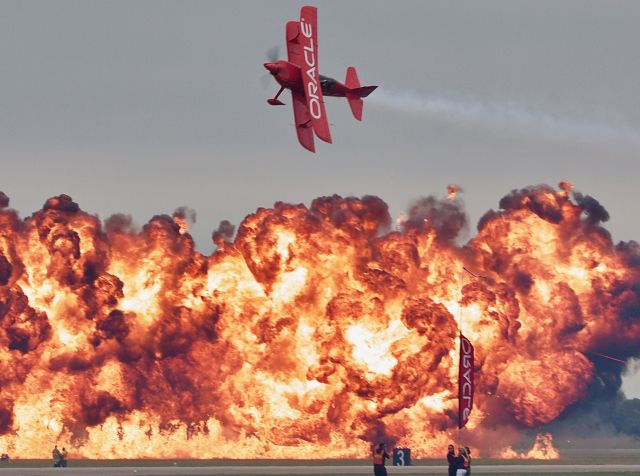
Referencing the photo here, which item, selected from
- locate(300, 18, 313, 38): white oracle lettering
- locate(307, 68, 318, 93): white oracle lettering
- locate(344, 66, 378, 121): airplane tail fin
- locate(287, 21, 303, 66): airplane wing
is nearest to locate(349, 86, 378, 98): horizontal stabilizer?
locate(344, 66, 378, 121): airplane tail fin

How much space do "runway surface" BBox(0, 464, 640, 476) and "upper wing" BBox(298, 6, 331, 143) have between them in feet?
83.8

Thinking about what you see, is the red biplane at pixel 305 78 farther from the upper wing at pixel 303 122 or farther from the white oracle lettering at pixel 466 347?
the white oracle lettering at pixel 466 347

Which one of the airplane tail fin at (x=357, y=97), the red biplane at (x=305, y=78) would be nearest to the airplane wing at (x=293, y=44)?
the red biplane at (x=305, y=78)

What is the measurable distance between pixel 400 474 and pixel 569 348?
49.3 meters

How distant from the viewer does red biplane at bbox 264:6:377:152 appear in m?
132

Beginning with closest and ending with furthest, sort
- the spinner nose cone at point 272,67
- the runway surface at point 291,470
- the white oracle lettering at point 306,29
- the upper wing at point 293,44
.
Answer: the spinner nose cone at point 272,67 < the upper wing at point 293,44 < the white oracle lettering at point 306,29 < the runway surface at point 291,470

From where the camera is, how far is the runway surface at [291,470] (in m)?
138

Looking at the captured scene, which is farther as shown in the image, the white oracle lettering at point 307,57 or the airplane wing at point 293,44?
the airplane wing at point 293,44

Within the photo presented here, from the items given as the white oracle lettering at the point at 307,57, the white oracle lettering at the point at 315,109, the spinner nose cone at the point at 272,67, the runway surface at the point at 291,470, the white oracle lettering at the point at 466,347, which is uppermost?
the white oracle lettering at the point at 307,57

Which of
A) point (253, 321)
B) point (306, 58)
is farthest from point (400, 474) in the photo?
point (253, 321)

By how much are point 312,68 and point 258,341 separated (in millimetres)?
44845

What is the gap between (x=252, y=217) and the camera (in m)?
176

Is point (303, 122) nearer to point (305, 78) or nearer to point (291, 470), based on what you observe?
point (305, 78)

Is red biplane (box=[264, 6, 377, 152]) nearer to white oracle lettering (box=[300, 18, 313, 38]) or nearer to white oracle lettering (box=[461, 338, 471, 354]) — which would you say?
white oracle lettering (box=[300, 18, 313, 38])
